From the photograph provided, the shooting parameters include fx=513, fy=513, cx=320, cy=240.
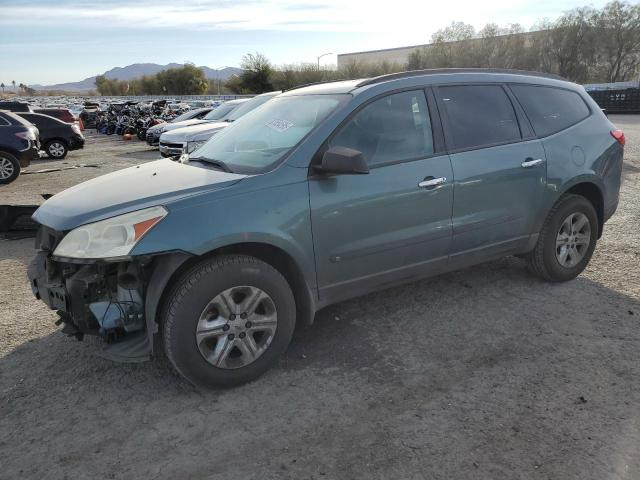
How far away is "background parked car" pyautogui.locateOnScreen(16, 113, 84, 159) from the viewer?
54.2ft

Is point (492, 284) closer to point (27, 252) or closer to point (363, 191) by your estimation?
point (363, 191)

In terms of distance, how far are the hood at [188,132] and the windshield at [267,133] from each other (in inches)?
298

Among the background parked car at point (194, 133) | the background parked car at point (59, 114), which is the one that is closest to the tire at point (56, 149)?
the background parked car at point (59, 114)

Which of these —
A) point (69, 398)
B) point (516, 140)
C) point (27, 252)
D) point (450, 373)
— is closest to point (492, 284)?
point (516, 140)

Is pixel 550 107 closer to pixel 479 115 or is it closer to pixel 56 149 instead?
pixel 479 115

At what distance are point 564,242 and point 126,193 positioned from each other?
366cm

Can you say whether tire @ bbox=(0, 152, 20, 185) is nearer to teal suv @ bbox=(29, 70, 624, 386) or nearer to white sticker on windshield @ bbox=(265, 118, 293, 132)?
teal suv @ bbox=(29, 70, 624, 386)

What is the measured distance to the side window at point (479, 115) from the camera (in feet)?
12.7

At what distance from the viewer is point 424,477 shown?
2.38 metres

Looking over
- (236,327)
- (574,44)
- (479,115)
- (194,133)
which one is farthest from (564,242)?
(574,44)

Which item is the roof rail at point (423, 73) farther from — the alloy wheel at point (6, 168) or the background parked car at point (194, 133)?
the alloy wheel at point (6, 168)

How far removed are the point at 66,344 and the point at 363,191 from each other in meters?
2.43

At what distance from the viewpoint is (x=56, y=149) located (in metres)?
17.0

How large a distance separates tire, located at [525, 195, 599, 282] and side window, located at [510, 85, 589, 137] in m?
0.64
